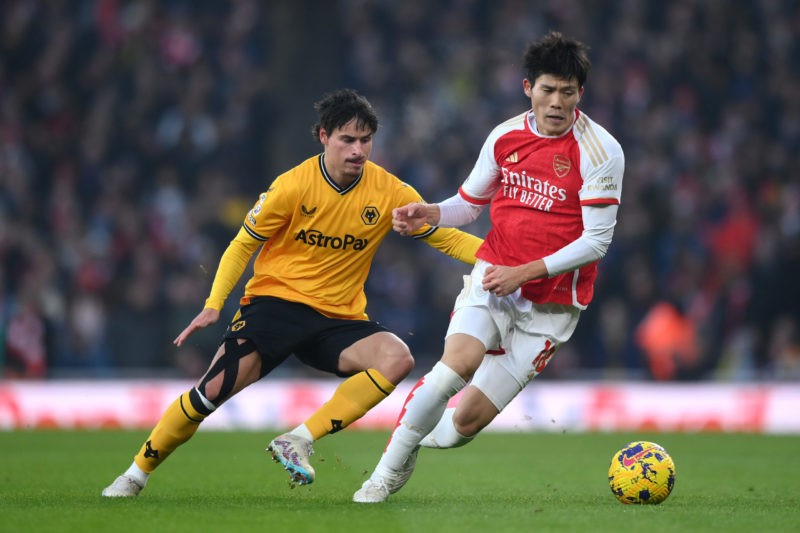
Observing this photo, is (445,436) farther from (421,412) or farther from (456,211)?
(456,211)

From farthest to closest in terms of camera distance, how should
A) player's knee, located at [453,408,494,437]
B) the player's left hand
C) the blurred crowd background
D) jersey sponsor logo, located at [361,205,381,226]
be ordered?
1. the blurred crowd background
2. jersey sponsor logo, located at [361,205,381,226]
3. player's knee, located at [453,408,494,437]
4. the player's left hand

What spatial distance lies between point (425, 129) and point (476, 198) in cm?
1113

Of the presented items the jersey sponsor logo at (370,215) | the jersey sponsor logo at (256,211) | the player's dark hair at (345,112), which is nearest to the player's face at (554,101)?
the player's dark hair at (345,112)

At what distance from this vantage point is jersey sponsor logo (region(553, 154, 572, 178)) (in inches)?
268

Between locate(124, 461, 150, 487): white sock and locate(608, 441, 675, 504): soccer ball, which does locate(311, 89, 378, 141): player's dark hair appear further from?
locate(608, 441, 675, 504): soccer ball

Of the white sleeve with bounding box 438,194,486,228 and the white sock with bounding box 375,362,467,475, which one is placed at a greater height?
the white sleeve with bounding box 438,194,486,228

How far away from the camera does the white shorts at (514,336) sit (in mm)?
6968

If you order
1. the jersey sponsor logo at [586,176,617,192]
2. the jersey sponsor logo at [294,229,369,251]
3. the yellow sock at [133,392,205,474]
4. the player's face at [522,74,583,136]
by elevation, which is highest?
the player's face at [522,74,583,136]

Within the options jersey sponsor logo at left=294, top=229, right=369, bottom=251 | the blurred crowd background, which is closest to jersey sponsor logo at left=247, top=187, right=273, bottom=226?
jersey sponsor logo at left=294, top=229, right=369, bottom=251

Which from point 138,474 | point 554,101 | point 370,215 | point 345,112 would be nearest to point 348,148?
point 345,112

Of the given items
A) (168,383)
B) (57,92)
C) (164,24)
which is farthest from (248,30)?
(168,383)

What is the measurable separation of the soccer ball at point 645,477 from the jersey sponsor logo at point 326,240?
1.99 metres

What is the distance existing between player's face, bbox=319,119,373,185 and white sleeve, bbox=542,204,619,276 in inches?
48.5

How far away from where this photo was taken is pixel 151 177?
1753 cm
